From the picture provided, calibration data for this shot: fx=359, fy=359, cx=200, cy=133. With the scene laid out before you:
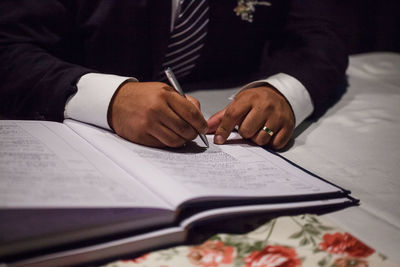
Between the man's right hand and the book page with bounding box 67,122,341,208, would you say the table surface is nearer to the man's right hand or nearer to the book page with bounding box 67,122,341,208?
the book page with bounding box 67,122,341,208

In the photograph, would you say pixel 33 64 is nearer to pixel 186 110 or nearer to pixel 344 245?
pixel 186 110

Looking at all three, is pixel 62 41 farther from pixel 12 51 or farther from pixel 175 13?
pixel 175 13

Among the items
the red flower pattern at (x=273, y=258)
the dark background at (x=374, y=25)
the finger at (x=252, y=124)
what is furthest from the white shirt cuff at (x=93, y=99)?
the dark background at (x=374, y=25)

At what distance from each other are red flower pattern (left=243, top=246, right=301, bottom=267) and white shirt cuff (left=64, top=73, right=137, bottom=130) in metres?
0.36

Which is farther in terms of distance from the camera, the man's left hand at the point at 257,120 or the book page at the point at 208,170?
the man's left hand at the point at 257,120

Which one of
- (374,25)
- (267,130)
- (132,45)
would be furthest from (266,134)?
(374,25)

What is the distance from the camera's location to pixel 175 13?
3.01 ft

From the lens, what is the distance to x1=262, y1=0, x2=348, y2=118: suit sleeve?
944 mm

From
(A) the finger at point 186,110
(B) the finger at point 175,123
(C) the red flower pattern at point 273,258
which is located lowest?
(C) the red flower pattern at point 273,258

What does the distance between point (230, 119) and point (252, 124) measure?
0.04m

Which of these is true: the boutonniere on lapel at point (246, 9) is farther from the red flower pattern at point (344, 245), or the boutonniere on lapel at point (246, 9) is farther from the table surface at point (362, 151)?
the red flower pattern at point (344, 245)

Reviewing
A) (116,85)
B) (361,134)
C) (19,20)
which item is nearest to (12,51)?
(19,20)

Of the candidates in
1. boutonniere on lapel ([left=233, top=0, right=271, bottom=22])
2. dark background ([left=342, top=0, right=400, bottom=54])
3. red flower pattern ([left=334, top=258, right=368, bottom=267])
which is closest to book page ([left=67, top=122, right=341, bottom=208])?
red flower pattern ([left=334, top=258, right=368, bottom=267])

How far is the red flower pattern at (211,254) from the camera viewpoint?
0.43m
